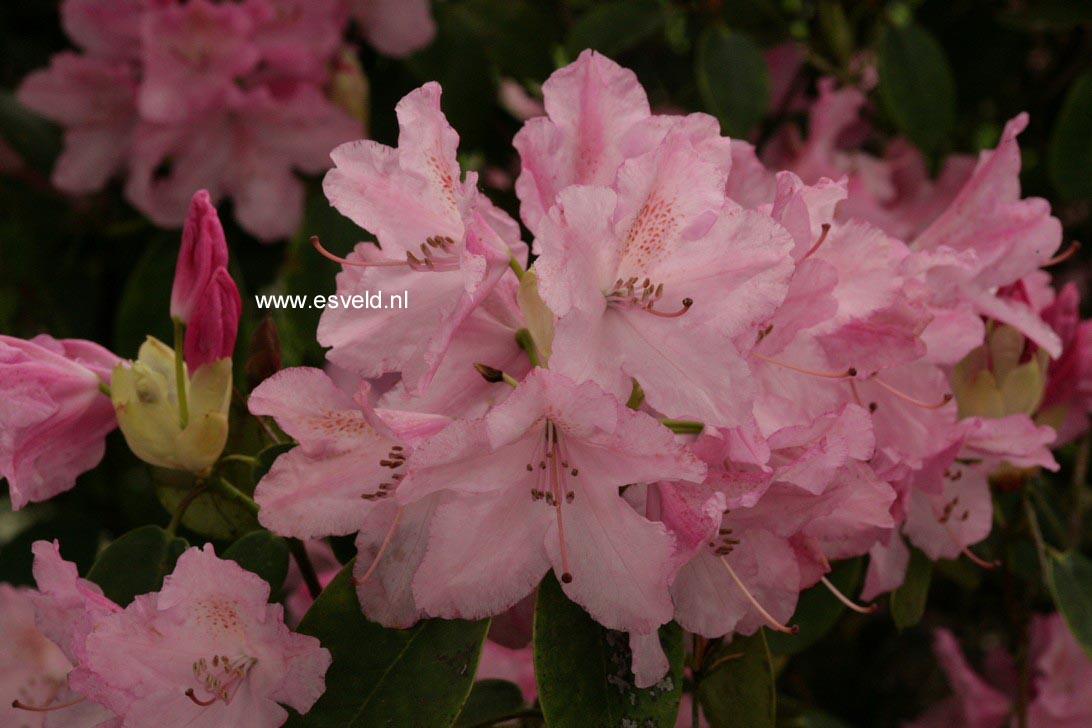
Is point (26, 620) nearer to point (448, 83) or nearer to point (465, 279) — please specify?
point (465, 279)

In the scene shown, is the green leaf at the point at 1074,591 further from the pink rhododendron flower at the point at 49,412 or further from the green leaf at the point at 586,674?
the pink rhododendron flower at the point at 49,412

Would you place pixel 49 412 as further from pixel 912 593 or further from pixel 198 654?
pixel 912 593

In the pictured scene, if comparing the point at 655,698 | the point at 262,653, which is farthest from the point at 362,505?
the point at 655,698

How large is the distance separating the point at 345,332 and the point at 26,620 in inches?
17.6

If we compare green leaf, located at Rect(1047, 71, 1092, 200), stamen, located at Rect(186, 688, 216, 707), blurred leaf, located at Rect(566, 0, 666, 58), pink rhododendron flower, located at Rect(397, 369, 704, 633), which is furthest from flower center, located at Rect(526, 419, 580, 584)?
green leaf, located at Rect(1047, 71, 1092, 200)

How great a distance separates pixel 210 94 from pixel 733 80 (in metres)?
0.52

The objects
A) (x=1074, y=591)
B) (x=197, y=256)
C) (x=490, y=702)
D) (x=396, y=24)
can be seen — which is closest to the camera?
(x=197, y=256)

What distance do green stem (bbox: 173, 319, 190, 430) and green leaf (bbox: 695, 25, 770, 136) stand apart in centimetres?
61

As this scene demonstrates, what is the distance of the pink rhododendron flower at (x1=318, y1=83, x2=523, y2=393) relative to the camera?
66cm

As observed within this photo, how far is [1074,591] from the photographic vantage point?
100 centimetres

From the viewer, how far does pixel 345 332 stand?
66 centimetres

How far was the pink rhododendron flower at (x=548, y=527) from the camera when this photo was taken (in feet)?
2.00

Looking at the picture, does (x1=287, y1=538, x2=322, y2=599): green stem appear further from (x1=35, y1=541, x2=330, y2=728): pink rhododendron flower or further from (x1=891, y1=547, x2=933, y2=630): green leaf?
(x1=891, y1=547, x2=933, y2=630): green leaf

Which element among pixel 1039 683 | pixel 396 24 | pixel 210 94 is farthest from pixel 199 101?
pixel 1039 683
